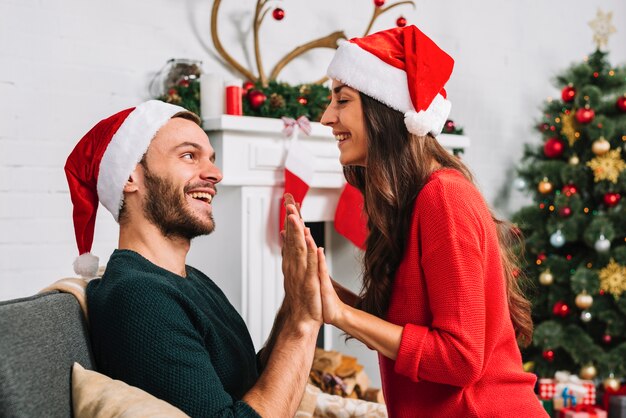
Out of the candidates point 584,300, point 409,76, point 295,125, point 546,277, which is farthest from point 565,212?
point 409,76

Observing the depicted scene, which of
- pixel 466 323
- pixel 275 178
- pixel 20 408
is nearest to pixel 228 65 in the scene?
pixel 275 178

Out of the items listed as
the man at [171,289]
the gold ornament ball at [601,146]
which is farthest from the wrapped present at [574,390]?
the man at [171,289]

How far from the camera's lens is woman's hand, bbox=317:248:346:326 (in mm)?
1564

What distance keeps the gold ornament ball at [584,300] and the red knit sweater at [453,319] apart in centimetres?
239

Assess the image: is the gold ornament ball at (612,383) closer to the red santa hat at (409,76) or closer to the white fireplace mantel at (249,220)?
the white fireplace mantel at (249,220)

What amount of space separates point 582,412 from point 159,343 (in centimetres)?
294

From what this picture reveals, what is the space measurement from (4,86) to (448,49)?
8.48 ft

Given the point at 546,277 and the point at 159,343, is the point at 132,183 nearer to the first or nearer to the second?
the point at 159,343

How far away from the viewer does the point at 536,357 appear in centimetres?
416

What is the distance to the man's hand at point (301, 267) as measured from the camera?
1.57 m

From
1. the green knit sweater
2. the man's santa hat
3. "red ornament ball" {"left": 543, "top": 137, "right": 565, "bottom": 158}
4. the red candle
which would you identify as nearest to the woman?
the green knit sweater

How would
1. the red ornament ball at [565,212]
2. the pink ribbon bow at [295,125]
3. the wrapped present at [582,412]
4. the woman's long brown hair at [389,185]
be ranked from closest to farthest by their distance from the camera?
1. the woman's long brown hair at [389,185]
2. the pink ribbon bow at [295,125]
3. the wrapped present at [582,412]
4. the red ornament ball at [565,212]

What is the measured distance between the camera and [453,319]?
4.90 feet

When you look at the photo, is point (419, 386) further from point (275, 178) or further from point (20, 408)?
point (275, 178)
